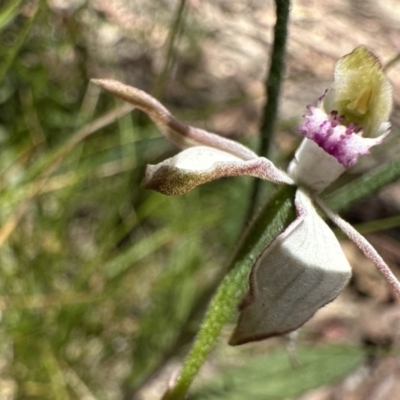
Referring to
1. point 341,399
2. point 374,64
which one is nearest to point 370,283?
point 341,399

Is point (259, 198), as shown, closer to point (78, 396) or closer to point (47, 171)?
point (47, 171)

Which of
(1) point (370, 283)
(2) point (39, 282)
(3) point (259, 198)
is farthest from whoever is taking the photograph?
(1) point (370, 283)

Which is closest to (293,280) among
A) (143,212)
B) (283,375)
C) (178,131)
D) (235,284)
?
(235,284)

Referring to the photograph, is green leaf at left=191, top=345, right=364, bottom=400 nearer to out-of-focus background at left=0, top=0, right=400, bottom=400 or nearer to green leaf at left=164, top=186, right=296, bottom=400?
out-of-focus background at left=0, top=0, right=400, bottom=400

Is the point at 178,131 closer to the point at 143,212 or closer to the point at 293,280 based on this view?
the point at 293,280

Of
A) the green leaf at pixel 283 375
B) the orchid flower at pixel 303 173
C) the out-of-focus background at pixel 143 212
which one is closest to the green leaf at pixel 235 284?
the orchid flower at pixel 303 173

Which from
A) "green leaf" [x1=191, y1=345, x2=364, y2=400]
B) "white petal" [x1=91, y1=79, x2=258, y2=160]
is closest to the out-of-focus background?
"green leaf" [x1=191, y1=345, x2=364, y2=400]
